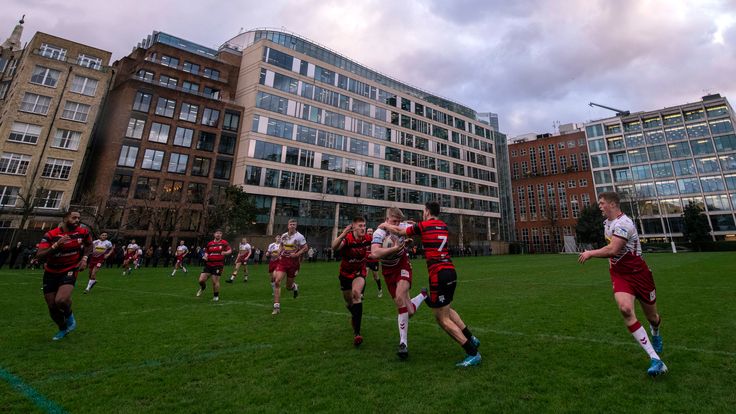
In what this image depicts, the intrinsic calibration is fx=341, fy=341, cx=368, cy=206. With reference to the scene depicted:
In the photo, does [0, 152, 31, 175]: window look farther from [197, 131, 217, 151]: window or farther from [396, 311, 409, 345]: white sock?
[396, 311, 409, 345]: white sock

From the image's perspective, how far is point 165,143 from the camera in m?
47.4

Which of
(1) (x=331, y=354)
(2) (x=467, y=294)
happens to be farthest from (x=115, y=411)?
(2) (x=467, y=294)

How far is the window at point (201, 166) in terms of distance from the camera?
4888cm

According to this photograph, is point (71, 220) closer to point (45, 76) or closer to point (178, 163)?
point (178, 163)

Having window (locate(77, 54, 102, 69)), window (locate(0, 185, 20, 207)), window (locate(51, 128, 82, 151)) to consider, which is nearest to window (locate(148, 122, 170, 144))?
window (locate(51, 128, 82, 151))

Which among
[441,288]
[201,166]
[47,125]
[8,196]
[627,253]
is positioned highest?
[47,125]

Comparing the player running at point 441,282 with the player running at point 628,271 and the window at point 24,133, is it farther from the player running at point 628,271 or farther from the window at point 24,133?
the window at point 24,133

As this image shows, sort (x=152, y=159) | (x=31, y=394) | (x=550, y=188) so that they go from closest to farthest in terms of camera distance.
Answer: (x=31, y=394)
(x=152, y=159)
(x=550, y=188)

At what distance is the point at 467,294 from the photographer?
521 inches

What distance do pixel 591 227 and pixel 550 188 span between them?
31232mm

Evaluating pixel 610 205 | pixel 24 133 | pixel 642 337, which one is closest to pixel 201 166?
pixel 24 133

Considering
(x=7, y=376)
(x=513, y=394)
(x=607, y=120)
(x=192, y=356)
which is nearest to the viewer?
(x=513, y=394)

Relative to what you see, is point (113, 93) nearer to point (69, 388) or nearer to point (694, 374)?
point (69, 388)

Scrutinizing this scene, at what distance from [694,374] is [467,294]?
8.67m
